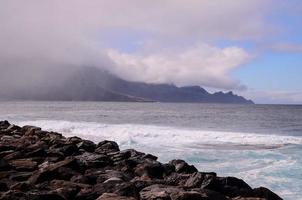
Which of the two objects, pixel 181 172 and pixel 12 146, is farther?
pixel 12 146

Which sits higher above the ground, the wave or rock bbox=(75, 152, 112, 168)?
rock bbox=(75, 152, 112, 168)

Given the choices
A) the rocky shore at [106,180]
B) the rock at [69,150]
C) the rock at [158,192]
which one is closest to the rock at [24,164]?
the rocky shore at [106,180]

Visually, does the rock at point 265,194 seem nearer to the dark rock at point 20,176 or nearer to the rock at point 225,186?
the rock at point 225,186

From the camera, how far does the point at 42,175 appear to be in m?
7.50

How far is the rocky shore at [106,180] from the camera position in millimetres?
6395

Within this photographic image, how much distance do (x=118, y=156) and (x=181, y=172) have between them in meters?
2.06

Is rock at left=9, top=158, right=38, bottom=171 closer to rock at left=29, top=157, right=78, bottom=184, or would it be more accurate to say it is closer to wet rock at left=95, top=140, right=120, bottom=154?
rock at left=29, top=157, right=78, bottom=184

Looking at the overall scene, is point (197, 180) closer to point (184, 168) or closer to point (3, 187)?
point (184, 168)

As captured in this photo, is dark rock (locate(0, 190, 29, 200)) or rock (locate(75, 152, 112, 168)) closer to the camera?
dark rock (locate(0, 190, 29, 200))

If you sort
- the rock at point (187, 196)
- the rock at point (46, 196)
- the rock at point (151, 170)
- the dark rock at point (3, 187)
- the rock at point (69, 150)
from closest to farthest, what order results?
the rock at point (46, 196), the rock at point (187, 196), the dark rock at point (3, 187), the rock at point (151, 170), the rock at point (69, 150)

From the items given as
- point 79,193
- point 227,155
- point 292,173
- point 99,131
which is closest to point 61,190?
point 79,193

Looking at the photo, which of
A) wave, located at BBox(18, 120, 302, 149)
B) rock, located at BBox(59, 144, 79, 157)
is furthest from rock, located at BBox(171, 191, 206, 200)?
wave, located at BBox(18, 120, 302, 149)

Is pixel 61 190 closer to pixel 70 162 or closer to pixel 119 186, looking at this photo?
pixel 119 186

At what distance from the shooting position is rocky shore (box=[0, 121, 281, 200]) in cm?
639
